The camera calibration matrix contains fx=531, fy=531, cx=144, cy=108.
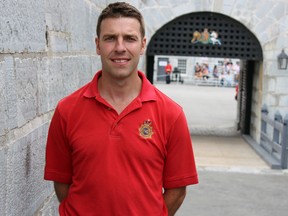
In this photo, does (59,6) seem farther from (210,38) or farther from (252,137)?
(252,137)

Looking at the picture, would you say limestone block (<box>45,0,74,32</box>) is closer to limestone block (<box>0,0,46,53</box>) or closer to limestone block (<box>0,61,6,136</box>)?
limestone block (<box>0,0,46,53</box>)

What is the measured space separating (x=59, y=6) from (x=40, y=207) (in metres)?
1.13

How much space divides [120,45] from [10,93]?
0.51 meters

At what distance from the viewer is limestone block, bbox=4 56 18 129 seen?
217cm

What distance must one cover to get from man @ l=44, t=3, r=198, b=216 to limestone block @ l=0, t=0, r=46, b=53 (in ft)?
1.14

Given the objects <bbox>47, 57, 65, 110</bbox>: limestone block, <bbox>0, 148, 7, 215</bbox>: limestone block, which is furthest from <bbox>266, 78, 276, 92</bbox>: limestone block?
<bbox>0, 148, 7, 215</bbox>: limestone block

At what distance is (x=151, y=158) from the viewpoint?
212 centimetres

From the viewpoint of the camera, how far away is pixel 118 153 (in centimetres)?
208

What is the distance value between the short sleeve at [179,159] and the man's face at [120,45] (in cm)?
31

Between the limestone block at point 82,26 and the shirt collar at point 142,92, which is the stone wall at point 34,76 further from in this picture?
the shirt collar at point 142,92

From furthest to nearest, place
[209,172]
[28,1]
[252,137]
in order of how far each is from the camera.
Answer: [252,137] < [209,172] < [28,1]

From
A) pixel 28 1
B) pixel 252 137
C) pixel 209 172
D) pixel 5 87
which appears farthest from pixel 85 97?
pixel 252 137

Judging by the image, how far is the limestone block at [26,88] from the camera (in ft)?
7.67

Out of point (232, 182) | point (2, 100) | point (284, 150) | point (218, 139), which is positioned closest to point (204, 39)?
point (218, 139)
